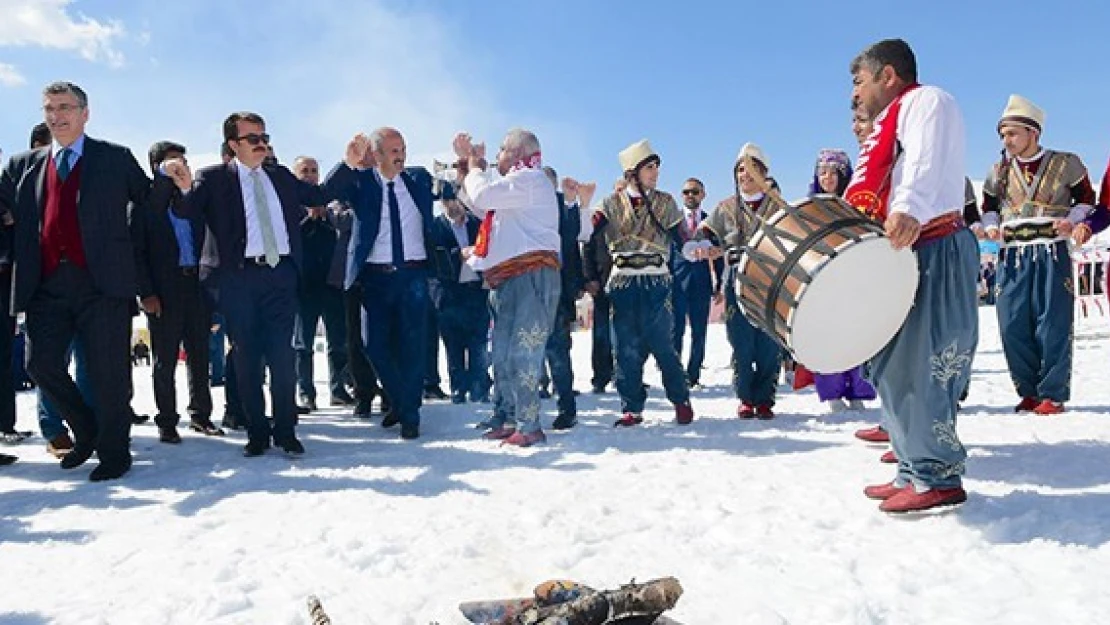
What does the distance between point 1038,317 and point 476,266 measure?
4131 mm

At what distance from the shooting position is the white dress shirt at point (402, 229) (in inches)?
221

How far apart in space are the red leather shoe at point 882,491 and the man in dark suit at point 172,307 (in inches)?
173

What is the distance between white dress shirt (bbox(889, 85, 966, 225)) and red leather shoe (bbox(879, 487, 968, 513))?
3.64 ft

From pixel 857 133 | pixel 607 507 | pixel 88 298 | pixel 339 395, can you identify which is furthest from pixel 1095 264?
pixel 88 298

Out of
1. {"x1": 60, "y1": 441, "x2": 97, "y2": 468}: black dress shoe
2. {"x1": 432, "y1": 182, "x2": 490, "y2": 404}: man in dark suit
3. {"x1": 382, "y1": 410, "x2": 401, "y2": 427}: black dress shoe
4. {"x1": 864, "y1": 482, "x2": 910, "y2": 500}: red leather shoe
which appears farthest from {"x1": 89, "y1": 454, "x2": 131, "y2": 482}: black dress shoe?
{"x1": 864, "y1": 482, "x2": 910, "y2": 500}: red leather shoe

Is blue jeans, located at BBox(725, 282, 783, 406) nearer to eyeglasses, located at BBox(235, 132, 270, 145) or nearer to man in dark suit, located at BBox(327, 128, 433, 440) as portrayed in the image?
man in dark suit, located at BBox(327, 128, 433, 440)

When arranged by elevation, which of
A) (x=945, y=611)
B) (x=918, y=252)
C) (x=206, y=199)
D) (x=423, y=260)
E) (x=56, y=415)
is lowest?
(x=945, y=611)

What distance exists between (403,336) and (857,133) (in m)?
3.47

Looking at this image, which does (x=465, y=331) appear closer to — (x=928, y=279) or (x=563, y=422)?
(x=563, y=422)

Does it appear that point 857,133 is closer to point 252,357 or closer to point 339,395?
point 252,357

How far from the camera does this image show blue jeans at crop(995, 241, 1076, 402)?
17.7 feet

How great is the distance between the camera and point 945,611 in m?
2.24

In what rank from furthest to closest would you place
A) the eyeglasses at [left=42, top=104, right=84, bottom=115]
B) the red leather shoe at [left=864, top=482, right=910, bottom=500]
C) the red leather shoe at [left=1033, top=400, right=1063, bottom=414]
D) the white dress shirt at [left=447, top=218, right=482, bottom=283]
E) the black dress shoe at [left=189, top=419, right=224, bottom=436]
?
1. the white dress shirt at [left=447, top=218, right=482, bottom=283]
2. the black dress shoe at [left=189, top=419, right=224, bottom=436]
3. the red leather shoe at [left=1033, top=400, right=1063, bottom=414]
4. the eyeglasses at [left=42, top=104, right=84, bottom=115]
5. the red leather shoe at [left=864, top=482, right=910, bottom=500]

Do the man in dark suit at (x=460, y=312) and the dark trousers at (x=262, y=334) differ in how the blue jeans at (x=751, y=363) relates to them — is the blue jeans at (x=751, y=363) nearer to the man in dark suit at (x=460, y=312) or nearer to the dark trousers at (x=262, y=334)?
the man in dark suit at (x=460, y=312)
